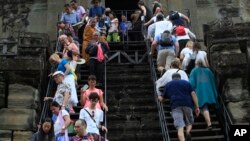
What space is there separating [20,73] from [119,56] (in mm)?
4415

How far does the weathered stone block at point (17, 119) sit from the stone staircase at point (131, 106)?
1.77m

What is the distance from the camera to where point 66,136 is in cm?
1129

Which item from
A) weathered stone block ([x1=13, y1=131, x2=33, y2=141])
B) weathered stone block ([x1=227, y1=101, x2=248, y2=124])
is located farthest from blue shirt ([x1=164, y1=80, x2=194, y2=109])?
weathered stone block ([x1=13, y1=131, x2=33, y2=141])

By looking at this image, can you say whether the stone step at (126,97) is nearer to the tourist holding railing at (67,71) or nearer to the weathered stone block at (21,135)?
the tourist holding railing at (67,71)

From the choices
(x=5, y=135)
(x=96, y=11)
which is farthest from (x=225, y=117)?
(x=96, y=11)

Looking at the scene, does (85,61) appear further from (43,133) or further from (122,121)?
(43,133)

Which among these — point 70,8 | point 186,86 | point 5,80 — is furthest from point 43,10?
point 186,86

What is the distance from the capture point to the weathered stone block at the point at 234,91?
14258 mm

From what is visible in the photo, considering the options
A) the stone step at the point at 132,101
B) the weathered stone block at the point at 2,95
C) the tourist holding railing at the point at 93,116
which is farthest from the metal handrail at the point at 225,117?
the weathered stone block at the point at 2,95

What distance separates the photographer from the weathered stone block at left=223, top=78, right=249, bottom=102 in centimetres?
1426

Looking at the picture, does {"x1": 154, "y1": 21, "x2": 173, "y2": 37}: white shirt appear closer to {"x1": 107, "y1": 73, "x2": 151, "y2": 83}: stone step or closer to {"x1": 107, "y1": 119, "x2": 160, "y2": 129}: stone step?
{"x1": 107, "y1": 73, "x2": 151, "y2": 83}: stone step

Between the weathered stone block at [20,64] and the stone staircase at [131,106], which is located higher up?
the weathered stone block at [20,64]

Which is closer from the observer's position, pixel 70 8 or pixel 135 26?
pixel 70 8

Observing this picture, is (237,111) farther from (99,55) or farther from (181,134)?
(99,55)
